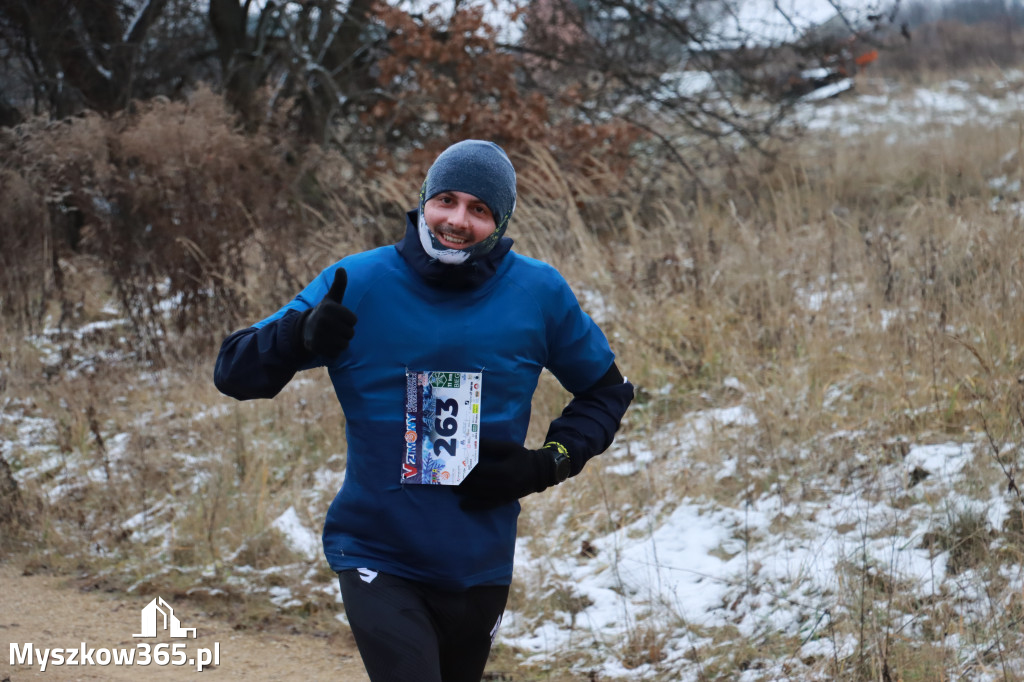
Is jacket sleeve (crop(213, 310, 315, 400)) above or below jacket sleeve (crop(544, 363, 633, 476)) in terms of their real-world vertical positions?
above

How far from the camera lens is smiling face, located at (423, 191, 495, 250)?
2.49m

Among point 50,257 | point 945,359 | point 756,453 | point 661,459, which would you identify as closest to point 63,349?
point 50,257

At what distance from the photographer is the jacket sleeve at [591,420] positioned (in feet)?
8.58

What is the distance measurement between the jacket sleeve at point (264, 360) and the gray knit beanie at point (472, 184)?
378mm

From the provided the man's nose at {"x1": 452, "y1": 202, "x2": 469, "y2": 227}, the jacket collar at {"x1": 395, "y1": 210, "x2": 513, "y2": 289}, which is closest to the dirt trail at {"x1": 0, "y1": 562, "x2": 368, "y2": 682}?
the jacket collar at {"x1": 395, "y1": 210, "x2": 513, "y2": 289}

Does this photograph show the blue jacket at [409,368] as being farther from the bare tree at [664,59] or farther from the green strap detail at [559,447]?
the bare tree at [664,59]

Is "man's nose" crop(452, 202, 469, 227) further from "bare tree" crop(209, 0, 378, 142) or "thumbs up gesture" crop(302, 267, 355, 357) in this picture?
"bare tree" crop(209, 0, 378, 142)

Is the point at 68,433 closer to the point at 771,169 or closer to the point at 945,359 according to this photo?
the point at 945,359

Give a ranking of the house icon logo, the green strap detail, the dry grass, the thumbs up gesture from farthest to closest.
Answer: the house icon logo < the dry grass < the green strap detail < the thumbs up gesture

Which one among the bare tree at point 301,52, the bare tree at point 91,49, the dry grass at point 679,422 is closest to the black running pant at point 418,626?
the dry grass at point 679,422

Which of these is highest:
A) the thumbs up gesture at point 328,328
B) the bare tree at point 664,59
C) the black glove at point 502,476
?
the bare tree at point 664,59

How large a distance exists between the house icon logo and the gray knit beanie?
9.58ft

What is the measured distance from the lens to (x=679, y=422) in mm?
5961

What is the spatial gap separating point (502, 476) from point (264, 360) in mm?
608
